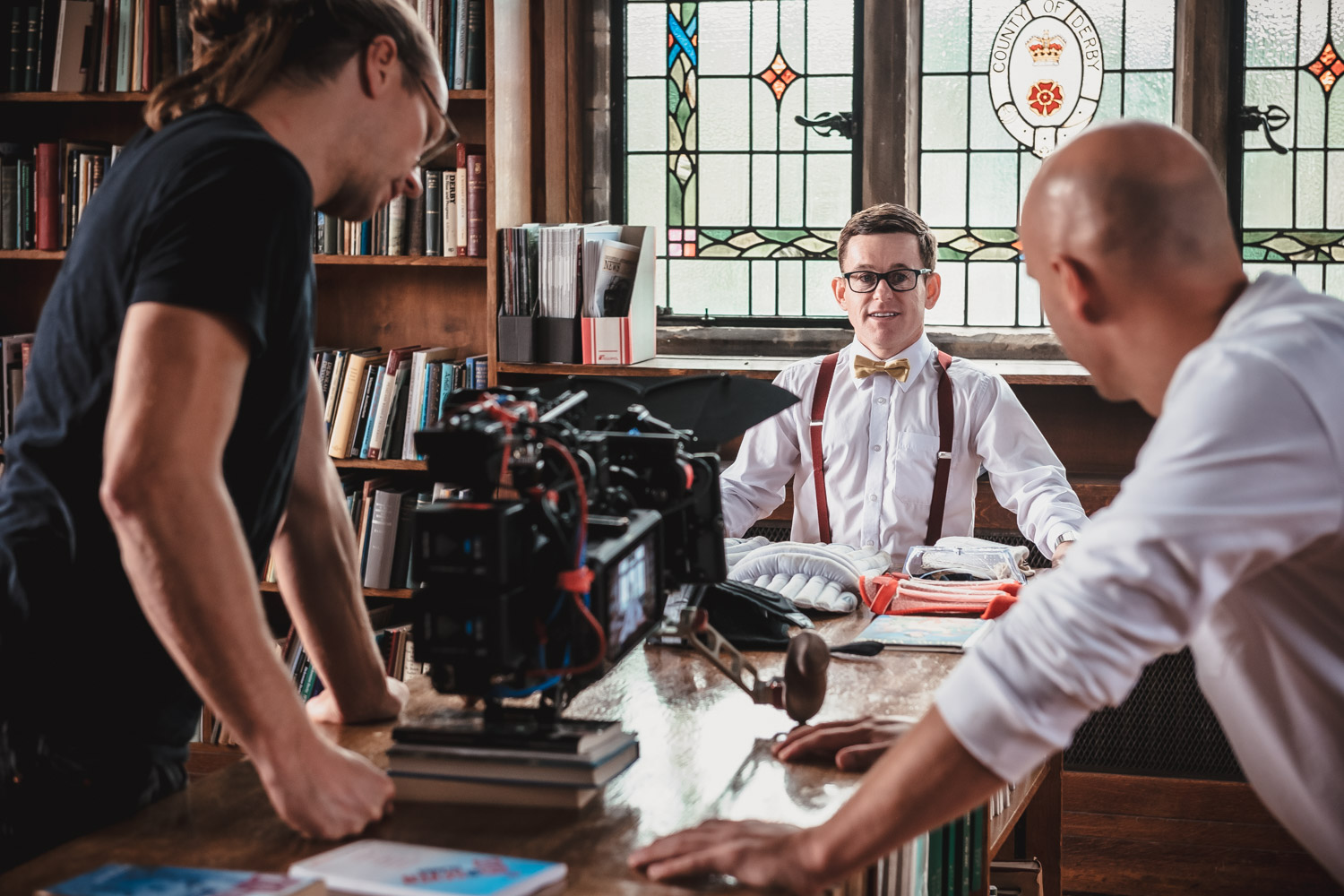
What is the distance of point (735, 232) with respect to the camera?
3.90 meters

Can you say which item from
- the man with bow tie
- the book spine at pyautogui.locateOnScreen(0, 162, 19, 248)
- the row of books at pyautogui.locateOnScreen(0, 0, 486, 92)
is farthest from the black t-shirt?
the book spine at pyautogui.locateOnScreen(0, 162, 19, 248)

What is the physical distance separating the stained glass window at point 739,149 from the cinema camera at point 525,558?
8.62ft

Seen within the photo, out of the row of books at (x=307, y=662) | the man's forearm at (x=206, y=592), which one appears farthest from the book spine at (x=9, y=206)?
the man's forearm at (x=206, y=592)

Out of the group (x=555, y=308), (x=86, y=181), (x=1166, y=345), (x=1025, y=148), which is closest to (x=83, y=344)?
(x=1166, y=345)

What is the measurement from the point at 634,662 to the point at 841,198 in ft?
7.89

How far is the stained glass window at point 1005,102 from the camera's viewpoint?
362 cm

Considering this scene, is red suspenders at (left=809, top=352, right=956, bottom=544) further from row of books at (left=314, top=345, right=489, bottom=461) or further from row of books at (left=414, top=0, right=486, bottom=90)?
row of books at (left=414, top=0, right=486, bottom=90)

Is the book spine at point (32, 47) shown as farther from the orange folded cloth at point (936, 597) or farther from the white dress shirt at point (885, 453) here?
the orange folded cloth at point (936, 597)

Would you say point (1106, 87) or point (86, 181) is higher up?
point (1106, 87)

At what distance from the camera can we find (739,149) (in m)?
3.86

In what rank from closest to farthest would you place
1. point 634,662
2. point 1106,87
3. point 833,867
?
point 833,867 → point 634,662 → point 1106,87

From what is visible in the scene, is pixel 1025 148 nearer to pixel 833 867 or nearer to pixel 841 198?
pixel 841 198

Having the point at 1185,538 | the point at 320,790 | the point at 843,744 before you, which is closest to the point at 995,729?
the point at 1185,538

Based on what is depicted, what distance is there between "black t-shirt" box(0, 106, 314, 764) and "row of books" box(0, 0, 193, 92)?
267 centimetres
